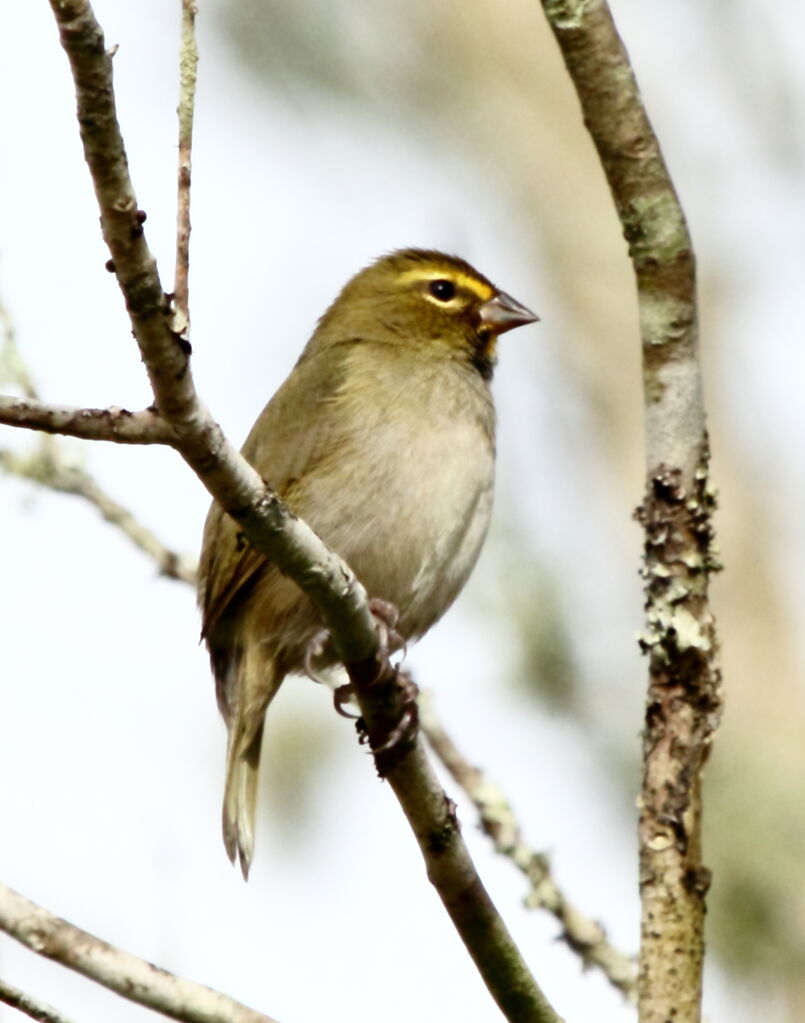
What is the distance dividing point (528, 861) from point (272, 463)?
177 centimetres

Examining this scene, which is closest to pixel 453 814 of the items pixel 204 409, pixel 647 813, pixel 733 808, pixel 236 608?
pixel 647 813

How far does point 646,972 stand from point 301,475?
98.2 inches

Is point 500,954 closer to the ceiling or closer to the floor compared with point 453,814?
closer to the floor

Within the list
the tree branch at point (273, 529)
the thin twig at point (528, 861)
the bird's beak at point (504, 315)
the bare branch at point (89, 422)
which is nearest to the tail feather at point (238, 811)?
Result: the thin twig at point (528, 861)

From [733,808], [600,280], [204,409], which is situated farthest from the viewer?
[600,280]

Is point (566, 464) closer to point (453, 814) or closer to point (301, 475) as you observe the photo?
point (301, 475)

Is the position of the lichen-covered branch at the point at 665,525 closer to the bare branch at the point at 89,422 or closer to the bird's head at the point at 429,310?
the bare branch at the point at 89,422

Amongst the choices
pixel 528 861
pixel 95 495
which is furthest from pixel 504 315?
pixel 528 861

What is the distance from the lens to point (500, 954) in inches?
177

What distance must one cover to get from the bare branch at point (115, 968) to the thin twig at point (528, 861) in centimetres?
165

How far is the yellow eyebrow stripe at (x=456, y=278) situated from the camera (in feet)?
24.4

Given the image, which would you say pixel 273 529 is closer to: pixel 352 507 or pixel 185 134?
pixel 185 134

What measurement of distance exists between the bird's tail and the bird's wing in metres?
0.27

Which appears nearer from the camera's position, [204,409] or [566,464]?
[204,409]
